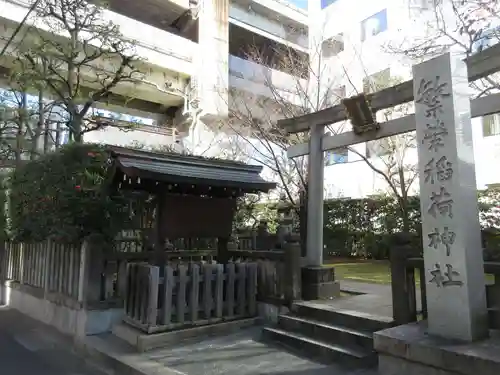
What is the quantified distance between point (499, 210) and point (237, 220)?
856 centimetres

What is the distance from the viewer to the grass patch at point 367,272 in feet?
35.0

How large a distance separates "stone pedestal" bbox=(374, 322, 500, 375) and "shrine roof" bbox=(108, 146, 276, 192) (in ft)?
12.4

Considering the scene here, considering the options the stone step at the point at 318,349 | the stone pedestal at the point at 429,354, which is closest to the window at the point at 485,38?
the stone pedestal at the point at 429,354

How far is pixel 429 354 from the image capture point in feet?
13.6

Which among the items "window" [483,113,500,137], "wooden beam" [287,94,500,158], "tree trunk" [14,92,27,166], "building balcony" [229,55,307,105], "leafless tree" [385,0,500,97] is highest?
"building balcony" [229,55,307,105]

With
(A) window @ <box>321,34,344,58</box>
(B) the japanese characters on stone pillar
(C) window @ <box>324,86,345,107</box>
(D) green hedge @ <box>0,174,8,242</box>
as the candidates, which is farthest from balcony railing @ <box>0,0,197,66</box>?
(B) the japanese characters on stone pillar

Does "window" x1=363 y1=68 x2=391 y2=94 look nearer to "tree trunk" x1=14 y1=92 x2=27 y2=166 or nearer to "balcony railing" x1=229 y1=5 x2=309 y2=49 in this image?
"balcony railing" x1=229 y1=5 x2=309 y2=49

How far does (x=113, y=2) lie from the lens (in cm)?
2270

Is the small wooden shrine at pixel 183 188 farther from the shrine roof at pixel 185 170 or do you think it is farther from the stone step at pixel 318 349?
the stone step at pixel 318 349

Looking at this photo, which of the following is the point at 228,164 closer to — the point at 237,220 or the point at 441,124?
the point at 441,124

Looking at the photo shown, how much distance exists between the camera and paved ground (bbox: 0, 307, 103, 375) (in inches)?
233

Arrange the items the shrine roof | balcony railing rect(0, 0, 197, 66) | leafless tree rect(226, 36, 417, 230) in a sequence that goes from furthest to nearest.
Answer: balcony railing rect(0, 0, 197, 66), leafless tree rect(226, 36, 417, 230), the shrine roof

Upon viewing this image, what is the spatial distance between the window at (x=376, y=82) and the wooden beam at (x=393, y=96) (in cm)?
715

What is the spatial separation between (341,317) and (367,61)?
15191 millimetres
